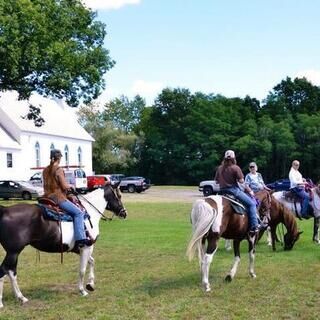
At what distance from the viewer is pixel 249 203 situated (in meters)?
11.3

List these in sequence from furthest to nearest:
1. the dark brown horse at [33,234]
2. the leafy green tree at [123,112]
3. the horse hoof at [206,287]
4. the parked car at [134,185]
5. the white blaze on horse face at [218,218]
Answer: the leafy green tree at [123,112], the parked car at [134,185], the white blaze on horse face at [218,218], the horse hoof at [206,287], the dark brown horse at [33,234]

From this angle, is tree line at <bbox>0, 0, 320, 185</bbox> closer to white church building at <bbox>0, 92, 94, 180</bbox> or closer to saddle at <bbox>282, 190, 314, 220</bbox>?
white church building at <bbox>0, 92, 94, 180</bbox>

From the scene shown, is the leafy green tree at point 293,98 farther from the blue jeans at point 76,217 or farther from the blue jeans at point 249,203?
the blue jeans at point 76,217

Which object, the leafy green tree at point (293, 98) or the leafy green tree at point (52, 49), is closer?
the leafy green tree at point (52, 49)

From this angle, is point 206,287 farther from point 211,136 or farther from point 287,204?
point 211,136

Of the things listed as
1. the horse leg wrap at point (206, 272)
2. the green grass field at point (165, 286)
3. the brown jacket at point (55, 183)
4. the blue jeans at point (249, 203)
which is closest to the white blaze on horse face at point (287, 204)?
the green grass field at point (165, 286)

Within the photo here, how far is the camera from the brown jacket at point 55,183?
32.4 feet

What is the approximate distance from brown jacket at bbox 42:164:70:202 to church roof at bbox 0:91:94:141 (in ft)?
158

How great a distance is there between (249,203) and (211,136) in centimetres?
6587

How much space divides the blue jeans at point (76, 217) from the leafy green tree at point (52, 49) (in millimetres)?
20324

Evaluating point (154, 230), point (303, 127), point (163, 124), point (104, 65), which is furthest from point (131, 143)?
point (154, 230)

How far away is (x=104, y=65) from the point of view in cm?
3603

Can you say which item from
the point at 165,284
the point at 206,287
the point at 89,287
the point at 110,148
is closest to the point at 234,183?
the point at 206,287

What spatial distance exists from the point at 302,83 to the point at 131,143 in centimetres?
2656
